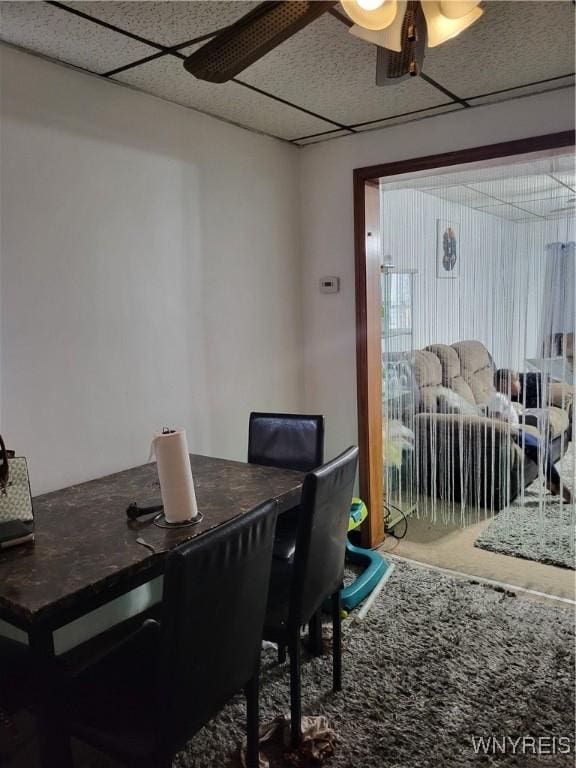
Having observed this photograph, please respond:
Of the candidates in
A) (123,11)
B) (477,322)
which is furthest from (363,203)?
(123,11)

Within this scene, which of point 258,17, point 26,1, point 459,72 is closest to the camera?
point 258,17

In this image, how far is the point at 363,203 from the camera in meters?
3.00

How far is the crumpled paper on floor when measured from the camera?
1.69 meters

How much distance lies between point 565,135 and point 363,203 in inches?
38.7

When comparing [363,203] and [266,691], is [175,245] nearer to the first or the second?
[363,203]

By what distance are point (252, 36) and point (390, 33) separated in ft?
1.17

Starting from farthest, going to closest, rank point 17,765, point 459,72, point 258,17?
point 459,72 < point 17,765 < point 258,17

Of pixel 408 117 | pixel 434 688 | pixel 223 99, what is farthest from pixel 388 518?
pixel 223 99

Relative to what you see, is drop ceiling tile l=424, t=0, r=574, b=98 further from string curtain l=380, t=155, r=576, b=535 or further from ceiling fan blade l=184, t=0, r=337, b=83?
ceiling fan blade l=184, t=0, r=337, b=83

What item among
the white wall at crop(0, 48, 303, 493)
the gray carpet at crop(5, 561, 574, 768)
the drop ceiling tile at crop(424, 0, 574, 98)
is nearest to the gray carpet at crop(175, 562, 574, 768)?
the gray carpet at crop(5, 561, 574, 768)

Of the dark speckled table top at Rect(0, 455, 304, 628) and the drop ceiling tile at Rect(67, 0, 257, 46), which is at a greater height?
the drop ceiling tile at Rect(67, 0, 257, 46)

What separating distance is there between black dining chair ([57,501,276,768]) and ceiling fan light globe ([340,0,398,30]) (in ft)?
3.93

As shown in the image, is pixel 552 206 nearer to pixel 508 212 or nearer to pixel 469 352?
pixel 508 212

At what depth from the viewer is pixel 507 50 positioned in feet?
6.54
